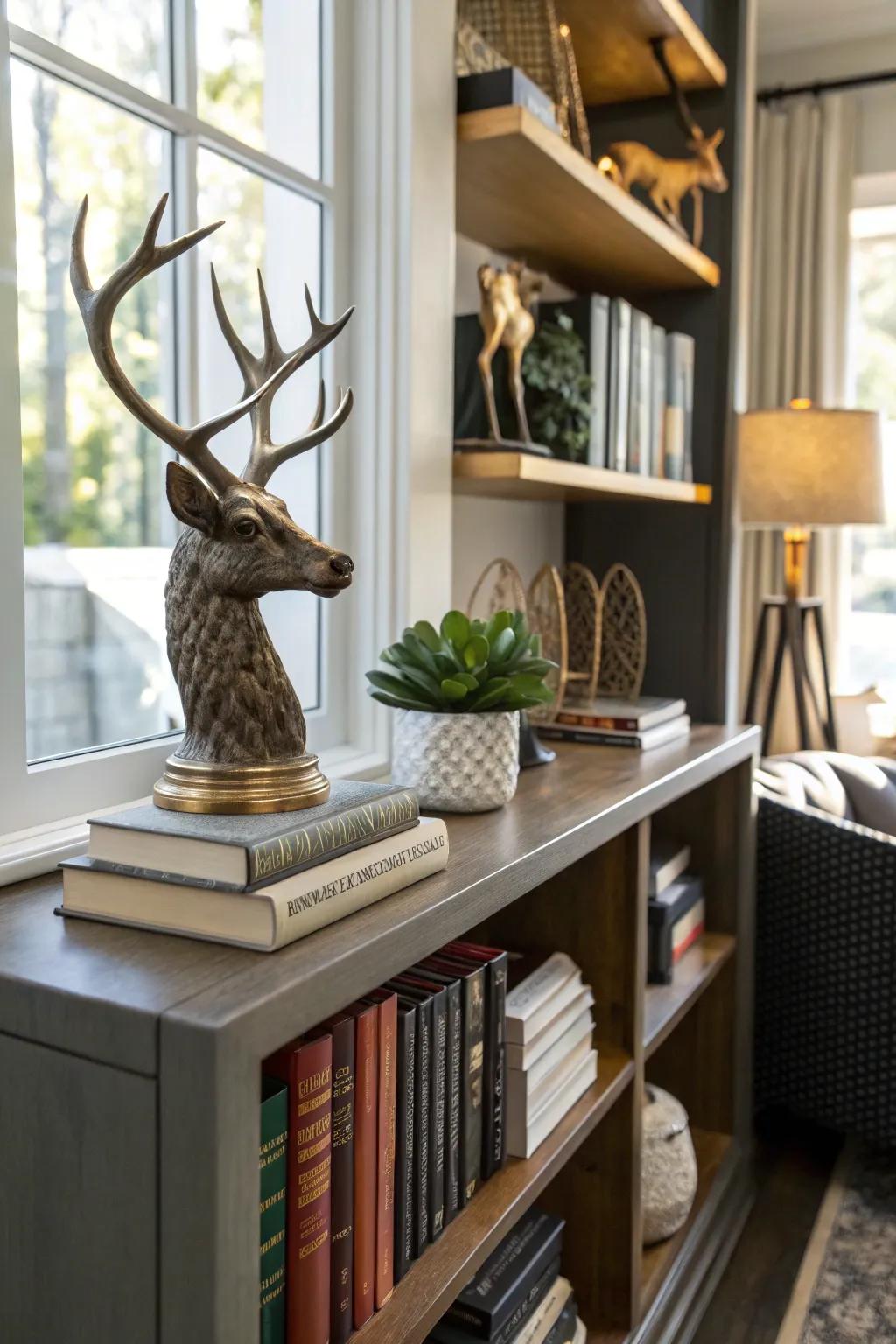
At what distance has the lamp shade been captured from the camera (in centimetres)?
263

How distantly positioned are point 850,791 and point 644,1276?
1.19m

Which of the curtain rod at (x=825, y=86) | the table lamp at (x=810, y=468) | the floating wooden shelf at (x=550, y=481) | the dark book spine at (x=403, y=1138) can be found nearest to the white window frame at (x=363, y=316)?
the floating wooden shelf at (x=550, y=481)

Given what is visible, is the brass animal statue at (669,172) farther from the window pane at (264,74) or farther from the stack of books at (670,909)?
the stack of books at (670,909)

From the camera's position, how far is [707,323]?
216cm

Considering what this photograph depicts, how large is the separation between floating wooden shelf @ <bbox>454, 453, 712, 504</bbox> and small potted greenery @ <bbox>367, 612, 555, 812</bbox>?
1.08 ft

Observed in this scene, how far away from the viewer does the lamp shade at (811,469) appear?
263 cm

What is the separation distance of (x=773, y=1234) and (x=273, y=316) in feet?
5.44

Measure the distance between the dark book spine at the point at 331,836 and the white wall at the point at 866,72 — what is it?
3066 mm

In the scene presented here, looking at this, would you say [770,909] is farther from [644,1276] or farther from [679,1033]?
[644,1276]

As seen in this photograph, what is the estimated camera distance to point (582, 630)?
196 centimetres

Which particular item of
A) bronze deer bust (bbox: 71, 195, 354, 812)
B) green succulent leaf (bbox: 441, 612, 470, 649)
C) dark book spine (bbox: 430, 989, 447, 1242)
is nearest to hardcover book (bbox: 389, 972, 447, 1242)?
dark book spine (bbox: 430, 989, 447, 1242)

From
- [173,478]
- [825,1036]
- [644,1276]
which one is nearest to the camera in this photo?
[173,478]

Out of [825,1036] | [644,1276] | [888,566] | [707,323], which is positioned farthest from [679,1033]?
[888,566]

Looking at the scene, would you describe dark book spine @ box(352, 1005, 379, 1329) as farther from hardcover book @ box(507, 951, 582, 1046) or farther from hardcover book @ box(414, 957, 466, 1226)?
hardcover book @ box(507, 951, 582, 1046)
